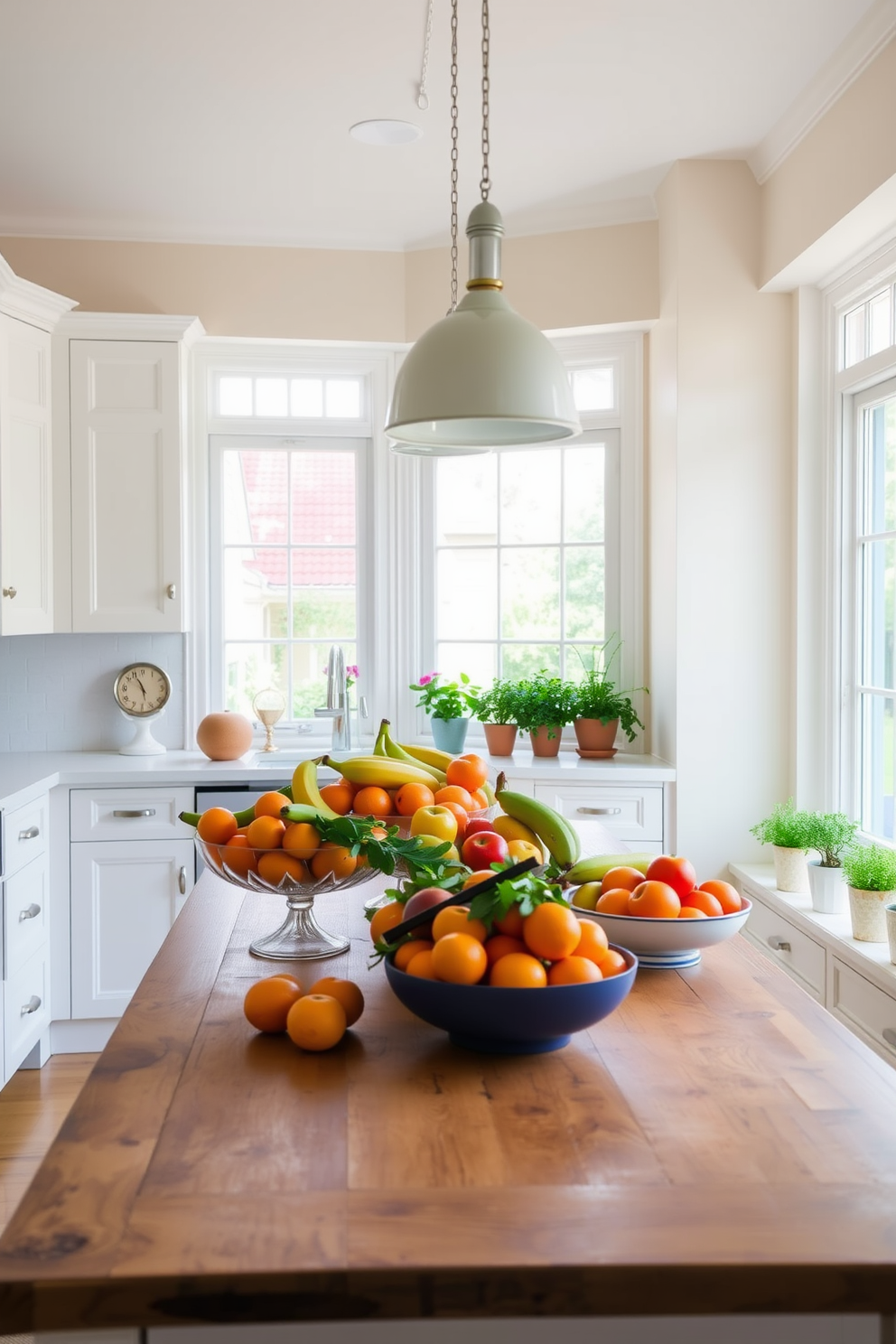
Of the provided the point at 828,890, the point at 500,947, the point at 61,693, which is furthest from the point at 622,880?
the point at 61,693

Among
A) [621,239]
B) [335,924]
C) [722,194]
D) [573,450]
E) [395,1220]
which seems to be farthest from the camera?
[573,450]

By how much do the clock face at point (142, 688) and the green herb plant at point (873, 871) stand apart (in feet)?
8.55

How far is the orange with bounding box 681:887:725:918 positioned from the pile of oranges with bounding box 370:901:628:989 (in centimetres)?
37

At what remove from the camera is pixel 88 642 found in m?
4.47

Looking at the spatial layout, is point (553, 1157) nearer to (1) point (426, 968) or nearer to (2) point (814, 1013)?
(1) point (426, 968)

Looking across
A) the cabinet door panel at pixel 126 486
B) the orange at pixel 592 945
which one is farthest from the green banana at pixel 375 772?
the cabinet door panel at pixel 126 486

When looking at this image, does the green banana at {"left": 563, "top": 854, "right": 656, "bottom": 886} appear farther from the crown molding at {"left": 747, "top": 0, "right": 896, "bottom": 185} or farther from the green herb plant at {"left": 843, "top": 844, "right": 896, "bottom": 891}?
the crown molding at {"left": 747, "top": 0, "right": 896, "bottom": 185}

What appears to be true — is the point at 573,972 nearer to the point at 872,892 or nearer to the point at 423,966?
the point at 423,966

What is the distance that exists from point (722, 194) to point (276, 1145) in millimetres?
3475

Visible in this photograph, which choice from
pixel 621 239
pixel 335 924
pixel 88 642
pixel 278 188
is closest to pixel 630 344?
pixel 621 239

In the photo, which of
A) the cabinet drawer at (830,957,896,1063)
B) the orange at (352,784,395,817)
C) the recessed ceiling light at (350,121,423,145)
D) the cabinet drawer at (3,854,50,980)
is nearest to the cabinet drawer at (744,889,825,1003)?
the cabinet drawer at (830,957,896,1063)

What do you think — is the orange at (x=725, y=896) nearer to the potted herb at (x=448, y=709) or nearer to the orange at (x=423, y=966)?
the orange at (x=423, y=966)

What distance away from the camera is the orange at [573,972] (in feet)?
4.18

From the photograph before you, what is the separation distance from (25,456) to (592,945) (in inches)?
127
